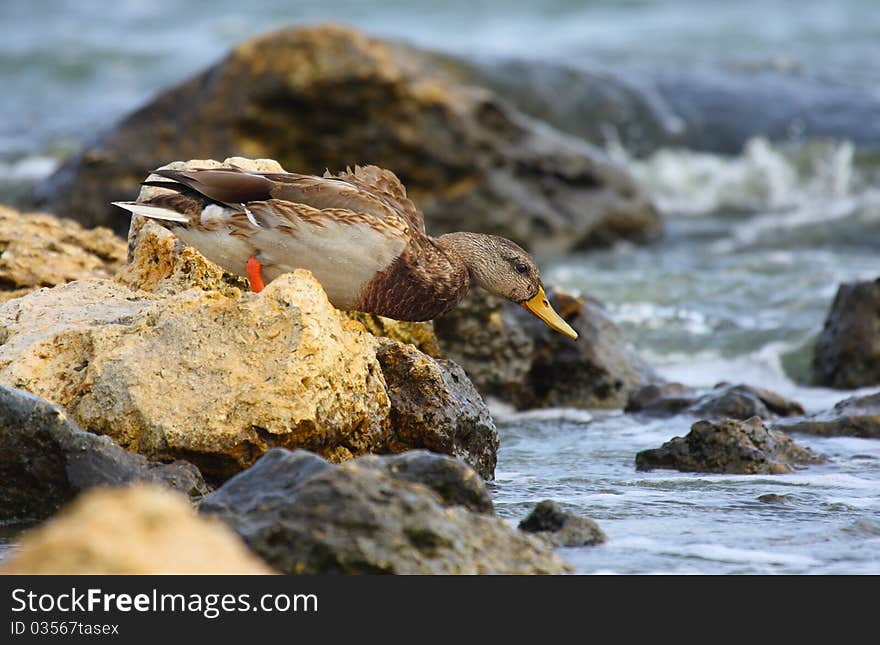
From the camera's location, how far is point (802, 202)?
59.4ft

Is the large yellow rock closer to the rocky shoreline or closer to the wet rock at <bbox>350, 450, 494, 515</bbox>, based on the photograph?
the rocky shoreline

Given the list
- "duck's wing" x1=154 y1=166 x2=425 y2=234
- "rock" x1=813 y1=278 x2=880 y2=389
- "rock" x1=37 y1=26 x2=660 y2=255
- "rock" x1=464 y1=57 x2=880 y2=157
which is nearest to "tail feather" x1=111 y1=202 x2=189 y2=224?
"duck's wing" x1=154 y1=166 x2=425 y2=234

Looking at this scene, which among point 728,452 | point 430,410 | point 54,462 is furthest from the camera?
point 728,452

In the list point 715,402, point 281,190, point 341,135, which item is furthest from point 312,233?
point 341,135

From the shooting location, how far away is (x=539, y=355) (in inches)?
369

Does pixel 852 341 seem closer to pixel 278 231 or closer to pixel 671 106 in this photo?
pixel 278 231

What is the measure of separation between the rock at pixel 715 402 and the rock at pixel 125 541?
5.44m

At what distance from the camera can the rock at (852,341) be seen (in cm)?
968

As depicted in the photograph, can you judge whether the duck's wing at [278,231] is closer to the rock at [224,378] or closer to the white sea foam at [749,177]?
the rock at [224,378]

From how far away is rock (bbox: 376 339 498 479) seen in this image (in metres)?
6.27

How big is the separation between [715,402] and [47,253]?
427 centimetres

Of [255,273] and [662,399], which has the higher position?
[255,273]

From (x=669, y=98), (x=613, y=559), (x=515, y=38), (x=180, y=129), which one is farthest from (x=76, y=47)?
(x=613, y=559)
